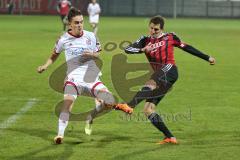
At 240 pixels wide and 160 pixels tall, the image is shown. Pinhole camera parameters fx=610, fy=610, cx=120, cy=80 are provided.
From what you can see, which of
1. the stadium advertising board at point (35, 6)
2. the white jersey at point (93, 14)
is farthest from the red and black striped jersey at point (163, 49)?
the stadium advertising board at point (35, 6)

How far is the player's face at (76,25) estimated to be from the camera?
9.98 m

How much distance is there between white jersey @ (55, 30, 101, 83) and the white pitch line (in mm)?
1942

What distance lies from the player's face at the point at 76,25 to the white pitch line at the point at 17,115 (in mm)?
2386

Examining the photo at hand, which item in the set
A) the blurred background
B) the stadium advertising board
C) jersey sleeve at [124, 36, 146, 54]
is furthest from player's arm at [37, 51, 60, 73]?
the blurred background

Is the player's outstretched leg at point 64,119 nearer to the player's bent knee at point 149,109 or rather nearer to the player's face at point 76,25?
the player's face at point 76,25

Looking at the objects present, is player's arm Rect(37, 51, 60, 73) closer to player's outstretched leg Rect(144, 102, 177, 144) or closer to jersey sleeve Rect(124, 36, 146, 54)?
jersey sleeve Rect(124, 36, 146, 54)

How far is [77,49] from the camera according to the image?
33.8ft

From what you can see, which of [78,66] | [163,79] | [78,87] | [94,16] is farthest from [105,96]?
[94,16]

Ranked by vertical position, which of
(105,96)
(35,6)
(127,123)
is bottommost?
(35,6)

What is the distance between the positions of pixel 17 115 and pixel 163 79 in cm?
376

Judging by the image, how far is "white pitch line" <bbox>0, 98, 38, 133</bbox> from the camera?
1152 cm

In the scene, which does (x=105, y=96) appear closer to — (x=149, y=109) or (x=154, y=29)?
(x=149, y=109)

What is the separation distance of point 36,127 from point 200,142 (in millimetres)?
3176

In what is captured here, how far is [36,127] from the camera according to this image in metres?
11.4
